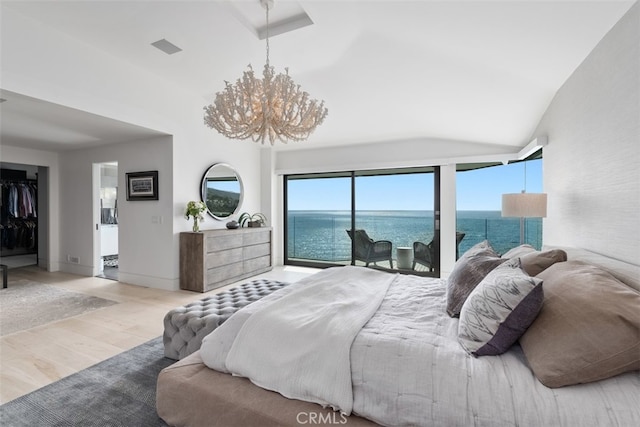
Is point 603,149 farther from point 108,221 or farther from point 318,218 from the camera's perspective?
point 108,221

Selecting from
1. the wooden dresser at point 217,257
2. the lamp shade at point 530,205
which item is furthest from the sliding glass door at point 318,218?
the lamp shade at point 530,205

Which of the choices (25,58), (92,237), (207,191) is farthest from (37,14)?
(92,237)

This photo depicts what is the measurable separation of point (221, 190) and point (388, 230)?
3087mm

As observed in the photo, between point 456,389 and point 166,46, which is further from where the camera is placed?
point 166,46

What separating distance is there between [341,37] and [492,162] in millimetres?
3171

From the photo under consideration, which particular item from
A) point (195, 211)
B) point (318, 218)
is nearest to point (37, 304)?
point (195, 211)

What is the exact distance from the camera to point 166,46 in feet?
9.84

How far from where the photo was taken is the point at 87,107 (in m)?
3.01

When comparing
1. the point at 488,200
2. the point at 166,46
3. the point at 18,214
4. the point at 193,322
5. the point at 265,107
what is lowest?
the point at 193,322

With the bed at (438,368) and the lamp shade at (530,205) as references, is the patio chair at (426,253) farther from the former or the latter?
the bed at (438,368)

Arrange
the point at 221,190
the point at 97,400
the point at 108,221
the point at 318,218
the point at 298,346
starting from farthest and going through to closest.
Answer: the point at 108,221, the point at 318,218, the point at 221,190, the point at 97,400, the point at 298,346

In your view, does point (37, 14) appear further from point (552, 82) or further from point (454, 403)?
point (552, 82)

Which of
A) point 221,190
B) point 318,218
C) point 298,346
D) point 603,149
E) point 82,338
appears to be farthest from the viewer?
point 318,218

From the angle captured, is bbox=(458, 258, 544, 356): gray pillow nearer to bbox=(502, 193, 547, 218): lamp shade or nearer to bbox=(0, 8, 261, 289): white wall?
bbox=(502, 193, 547, 218): lamp shade
